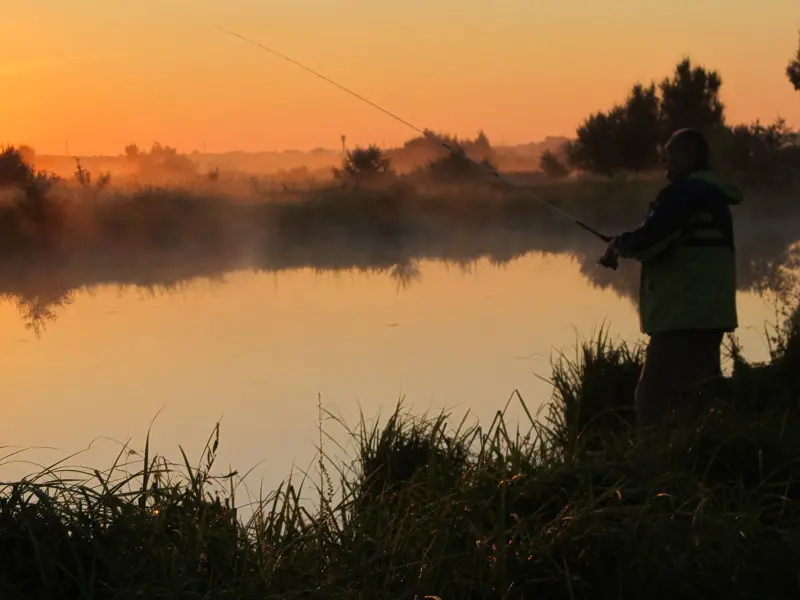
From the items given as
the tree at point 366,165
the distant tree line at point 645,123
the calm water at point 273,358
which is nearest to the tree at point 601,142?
the distant tree line at point 645,123

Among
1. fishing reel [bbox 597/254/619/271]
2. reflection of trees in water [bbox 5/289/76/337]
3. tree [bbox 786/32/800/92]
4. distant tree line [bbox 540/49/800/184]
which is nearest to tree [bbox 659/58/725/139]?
distant tree line [bbox 540/49/800/184]

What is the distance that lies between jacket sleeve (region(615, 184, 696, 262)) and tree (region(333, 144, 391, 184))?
118 feet

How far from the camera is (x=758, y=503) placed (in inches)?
135

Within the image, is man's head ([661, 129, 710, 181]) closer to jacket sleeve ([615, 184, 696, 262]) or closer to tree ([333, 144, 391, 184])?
jacket sleeve ([615, 184, 696, 262])

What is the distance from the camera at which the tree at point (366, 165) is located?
134 ft

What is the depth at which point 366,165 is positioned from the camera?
134ft

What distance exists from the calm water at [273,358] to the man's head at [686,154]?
2185mm

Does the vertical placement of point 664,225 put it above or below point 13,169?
below

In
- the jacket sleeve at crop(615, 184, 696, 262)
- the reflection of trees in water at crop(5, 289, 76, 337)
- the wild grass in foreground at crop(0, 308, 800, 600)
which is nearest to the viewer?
the wild grass in foreground at crop(0, 308, 800, 600)

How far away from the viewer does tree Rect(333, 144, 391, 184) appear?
4078 centimetres

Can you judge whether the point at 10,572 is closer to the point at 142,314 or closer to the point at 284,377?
the point at 284,377

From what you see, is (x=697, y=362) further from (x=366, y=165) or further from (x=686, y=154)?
(x=366, y=165)

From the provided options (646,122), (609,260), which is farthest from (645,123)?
(609,260)

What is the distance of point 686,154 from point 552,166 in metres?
42.4
